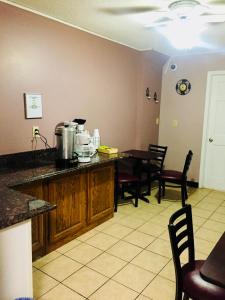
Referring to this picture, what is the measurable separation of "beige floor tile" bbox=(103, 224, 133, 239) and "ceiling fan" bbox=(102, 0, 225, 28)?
93.1 inches

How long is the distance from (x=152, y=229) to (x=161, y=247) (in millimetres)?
415

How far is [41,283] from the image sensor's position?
2.19m

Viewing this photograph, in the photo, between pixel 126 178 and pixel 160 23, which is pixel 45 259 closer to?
pixel 126 178

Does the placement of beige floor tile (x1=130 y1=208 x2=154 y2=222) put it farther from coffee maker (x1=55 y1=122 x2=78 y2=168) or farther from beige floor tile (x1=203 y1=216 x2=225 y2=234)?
coffee maker (x1=55 y1=122 x2=78 y2=168)

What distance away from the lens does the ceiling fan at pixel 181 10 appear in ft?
7.55

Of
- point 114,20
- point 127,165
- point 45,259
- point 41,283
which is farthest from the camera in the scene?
point 127,165

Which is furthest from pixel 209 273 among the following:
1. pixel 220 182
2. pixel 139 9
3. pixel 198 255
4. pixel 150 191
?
pixel 220 182

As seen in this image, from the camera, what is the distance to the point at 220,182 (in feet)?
15.6

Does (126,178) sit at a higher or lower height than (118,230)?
higher

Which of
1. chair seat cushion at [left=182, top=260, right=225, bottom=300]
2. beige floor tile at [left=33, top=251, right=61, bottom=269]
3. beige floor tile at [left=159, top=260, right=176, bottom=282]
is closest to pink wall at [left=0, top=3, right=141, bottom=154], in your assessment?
beige floor tile at [left=33, top=251, right=61, bottom=269]

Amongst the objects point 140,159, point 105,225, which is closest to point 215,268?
point 105,225

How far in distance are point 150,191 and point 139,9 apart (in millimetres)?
2915

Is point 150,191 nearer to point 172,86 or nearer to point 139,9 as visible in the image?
point 172,86

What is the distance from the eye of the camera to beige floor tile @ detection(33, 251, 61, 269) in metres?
2.43
